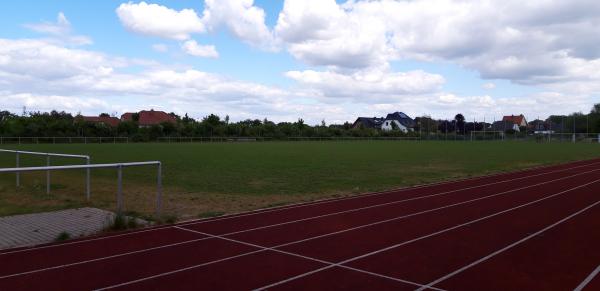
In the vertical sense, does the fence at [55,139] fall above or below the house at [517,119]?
below

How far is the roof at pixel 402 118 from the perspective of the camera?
134875 millimetres

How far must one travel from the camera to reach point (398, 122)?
133 m

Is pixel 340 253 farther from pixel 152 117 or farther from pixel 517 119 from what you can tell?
pixel 517 119

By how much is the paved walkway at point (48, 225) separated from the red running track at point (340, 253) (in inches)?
22.1

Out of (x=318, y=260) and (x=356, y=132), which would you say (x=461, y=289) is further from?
(x=356, y=132)

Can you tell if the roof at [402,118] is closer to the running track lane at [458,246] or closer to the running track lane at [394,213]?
the running track lane at [394,213]

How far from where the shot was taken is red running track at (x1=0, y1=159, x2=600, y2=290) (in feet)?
18.2

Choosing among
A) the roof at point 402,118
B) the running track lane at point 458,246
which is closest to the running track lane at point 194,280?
the running track lane at point 458,246

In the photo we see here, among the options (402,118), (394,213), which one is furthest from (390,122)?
(394,213)

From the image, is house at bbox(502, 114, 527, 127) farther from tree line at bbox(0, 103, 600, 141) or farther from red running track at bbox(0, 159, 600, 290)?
red running track at bbox(0, 159, 600, 290)

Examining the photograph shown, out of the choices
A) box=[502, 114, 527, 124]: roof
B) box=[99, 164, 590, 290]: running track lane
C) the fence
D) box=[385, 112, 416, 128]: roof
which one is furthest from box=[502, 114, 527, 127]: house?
box=[99, 164, 590, 290]: running track lane

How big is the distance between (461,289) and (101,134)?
207 feet

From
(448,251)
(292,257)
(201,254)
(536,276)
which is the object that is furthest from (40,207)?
(536,276)

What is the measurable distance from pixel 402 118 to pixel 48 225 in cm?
13262
